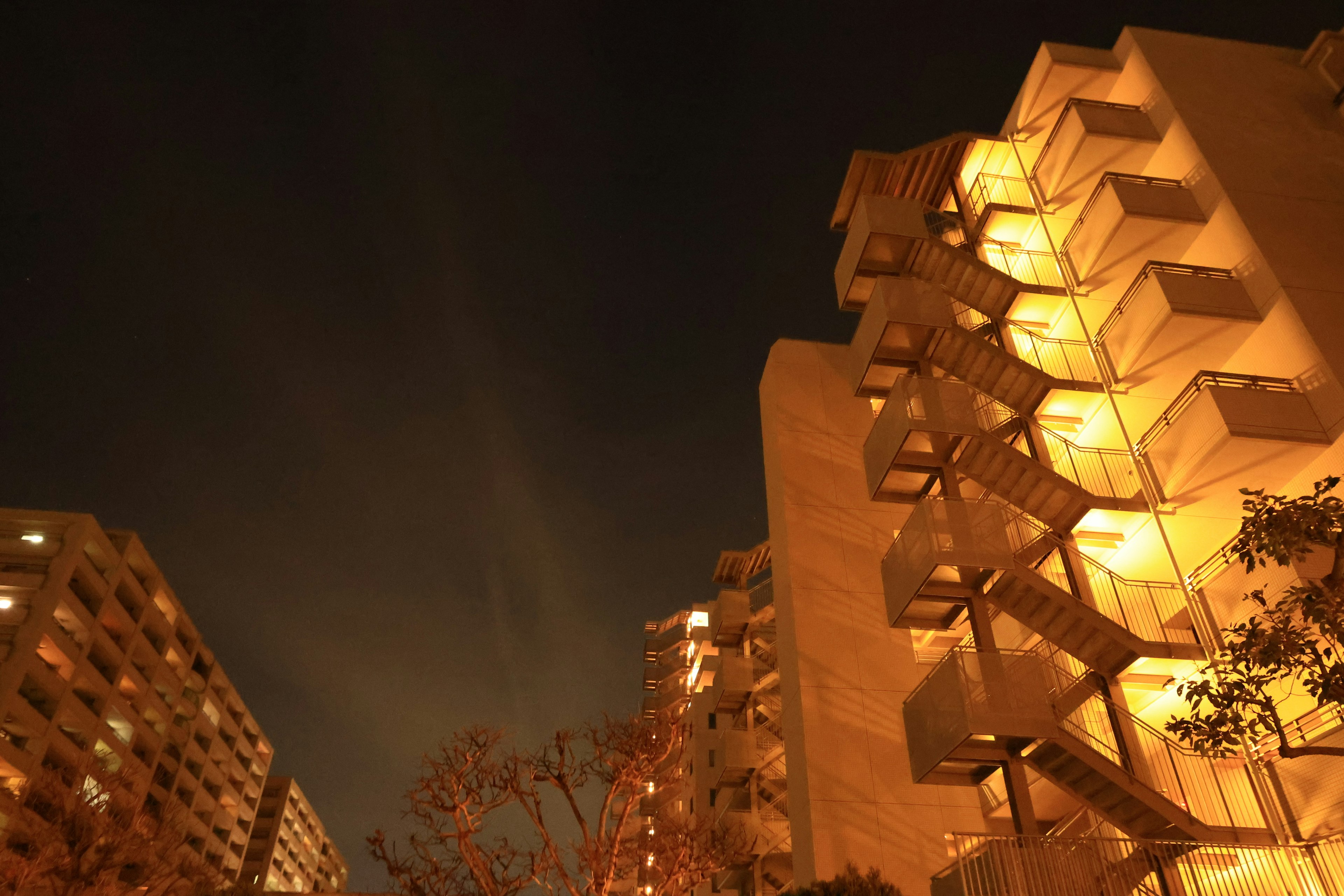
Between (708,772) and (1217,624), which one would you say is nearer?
(1217,624)

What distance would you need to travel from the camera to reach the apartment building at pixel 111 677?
49.8 meters

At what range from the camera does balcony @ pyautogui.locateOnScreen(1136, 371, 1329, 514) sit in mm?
17422

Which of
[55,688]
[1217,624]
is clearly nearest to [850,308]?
[1217,624]

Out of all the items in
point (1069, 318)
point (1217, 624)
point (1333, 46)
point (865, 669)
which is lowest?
point (1217, 624)

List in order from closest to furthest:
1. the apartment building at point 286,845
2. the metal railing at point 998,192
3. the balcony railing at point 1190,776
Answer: the balcony railing at point 1190,776 → the metal railing at point 998,192 → the apartment building at point 286,845

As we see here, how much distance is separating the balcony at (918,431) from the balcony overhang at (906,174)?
8.00 m

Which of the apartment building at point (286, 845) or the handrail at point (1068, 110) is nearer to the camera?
the handrail at point (1068, 110)

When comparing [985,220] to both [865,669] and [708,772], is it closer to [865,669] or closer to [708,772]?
[865,669]

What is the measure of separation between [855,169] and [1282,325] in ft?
41.9

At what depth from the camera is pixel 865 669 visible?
24328mm

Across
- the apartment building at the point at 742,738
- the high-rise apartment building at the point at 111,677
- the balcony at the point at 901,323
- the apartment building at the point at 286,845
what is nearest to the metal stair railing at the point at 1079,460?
the balcony at the point at 901,323

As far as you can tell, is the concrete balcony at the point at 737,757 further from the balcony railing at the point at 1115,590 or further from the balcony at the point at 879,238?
the balcony at the point at 879,238

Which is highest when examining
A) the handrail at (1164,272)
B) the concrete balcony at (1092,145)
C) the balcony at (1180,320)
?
the concrete balcony at (1092,145)

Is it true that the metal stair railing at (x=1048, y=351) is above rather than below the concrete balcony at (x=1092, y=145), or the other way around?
below
